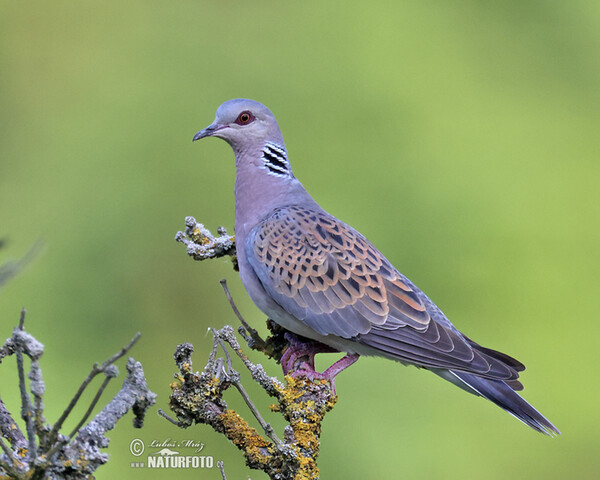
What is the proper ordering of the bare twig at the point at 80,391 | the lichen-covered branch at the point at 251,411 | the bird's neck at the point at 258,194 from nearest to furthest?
the bare twig at the point at 80,391 < the lichen-covered branch at the point at 251,411 < the bird's neck at the point at 258,194

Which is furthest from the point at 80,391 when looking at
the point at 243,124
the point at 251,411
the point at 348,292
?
the point at 243,124

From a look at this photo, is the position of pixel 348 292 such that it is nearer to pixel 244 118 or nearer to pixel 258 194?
pixel 258 194

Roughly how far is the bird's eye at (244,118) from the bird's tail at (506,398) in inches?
42.5

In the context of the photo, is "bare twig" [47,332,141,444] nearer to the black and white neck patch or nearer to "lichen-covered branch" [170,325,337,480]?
"lichen-covered branch" [170,325,337,480]

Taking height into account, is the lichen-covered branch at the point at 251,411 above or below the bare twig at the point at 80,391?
above

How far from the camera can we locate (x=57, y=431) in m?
1.11

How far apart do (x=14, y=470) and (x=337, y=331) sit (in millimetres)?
1159

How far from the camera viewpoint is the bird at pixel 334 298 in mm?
2094

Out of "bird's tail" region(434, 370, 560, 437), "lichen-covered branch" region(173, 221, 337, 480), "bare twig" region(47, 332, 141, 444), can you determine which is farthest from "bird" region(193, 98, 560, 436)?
"bare twig" region(47, 332, 141, 444)

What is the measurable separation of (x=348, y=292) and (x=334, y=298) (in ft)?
0.16

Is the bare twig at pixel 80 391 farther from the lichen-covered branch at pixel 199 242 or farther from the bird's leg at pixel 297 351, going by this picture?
the lichen-covered branch at pixel 199 242

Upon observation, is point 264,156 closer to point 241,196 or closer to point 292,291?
point 241,196

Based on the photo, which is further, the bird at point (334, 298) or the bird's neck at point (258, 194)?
the bird's neck at point (258, 194)

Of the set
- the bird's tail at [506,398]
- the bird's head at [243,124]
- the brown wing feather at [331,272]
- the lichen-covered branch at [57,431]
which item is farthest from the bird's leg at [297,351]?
the lichen-covered branch at [57,431]
